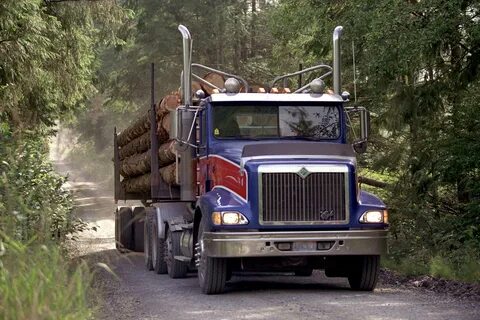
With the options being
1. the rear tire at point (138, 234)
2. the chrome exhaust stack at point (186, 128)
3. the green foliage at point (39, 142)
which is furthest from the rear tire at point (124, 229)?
the chrome exhaust stack at point (186, 128)

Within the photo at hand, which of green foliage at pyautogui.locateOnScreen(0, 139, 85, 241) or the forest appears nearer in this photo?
green foliage at pyautogui.locateOnScreen(0, 139, 85, 241)

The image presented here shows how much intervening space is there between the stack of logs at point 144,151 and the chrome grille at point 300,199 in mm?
3282

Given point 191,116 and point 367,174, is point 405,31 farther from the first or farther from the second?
point 367,174

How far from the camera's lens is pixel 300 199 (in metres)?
11.4

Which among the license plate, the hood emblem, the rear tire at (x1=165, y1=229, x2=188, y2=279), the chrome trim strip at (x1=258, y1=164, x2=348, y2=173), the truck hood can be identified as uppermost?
the truck hood

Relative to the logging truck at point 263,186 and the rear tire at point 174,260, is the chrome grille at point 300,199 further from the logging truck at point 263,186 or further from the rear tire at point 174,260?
the rear tire at point 174,260

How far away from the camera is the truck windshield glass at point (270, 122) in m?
12.7

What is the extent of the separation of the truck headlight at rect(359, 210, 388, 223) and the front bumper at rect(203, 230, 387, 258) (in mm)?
155

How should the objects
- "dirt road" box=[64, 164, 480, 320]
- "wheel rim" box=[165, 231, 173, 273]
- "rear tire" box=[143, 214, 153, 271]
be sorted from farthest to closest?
"rear tire" box=[143, 214, 153, 271] → "wheel rim" box=[165, 231, 173, 273] → "dirt road" box=[64, 164, 480, 320]

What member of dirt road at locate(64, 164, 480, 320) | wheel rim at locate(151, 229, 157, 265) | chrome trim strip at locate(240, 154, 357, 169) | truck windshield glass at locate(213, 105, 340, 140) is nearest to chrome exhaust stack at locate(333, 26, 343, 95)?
truck windshield glass at locate(213, 105, 340, 140)

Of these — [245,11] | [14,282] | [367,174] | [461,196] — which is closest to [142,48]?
[245,11]

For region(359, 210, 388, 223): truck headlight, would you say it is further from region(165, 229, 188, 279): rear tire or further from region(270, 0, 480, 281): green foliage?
region(165, 229, 188, 279): rear tire

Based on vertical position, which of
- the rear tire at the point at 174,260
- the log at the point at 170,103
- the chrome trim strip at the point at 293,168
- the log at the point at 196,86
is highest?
the log at the point at 196,86

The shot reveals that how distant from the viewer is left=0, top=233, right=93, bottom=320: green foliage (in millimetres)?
6391
